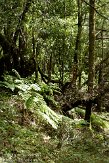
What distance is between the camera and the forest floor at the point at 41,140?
7262 millimetres

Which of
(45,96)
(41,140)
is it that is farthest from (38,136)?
(45,96)

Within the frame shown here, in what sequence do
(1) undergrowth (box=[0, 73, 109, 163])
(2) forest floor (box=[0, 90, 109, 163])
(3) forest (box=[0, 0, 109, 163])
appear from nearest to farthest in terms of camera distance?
(2) forest floor (box=[0, 90, 109, 163])
(1) undergrowth (box=[0, 73, 109, 163])
(3) forest (box=[0, 0, 109, 163])

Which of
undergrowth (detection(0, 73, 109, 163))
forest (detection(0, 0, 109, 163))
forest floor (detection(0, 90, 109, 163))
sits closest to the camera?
forest floor (detection(0, 90, 109, 163))

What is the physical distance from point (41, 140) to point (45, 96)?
2.63m

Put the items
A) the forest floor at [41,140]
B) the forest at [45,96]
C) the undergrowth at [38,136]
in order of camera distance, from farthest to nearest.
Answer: the forest at [45,96]
the undergrowth at [38,136]
the forest floor at [41,140]

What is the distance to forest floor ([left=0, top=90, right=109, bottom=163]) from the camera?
7.26 metres

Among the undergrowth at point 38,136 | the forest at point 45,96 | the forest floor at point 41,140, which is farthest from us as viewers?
the forest at point 45,96

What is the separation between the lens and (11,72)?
11.1 meters

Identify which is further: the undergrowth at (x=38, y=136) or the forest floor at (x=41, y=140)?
the undergrowth at (x=38, y=136)

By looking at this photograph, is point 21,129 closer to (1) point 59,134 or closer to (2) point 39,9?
(1) point 59,134

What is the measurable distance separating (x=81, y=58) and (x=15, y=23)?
619 cm

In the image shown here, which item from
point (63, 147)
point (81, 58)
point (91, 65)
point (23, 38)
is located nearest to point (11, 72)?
point (23, 38)

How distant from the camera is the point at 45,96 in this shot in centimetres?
1085

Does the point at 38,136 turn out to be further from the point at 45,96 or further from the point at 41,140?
the point at 45,96
